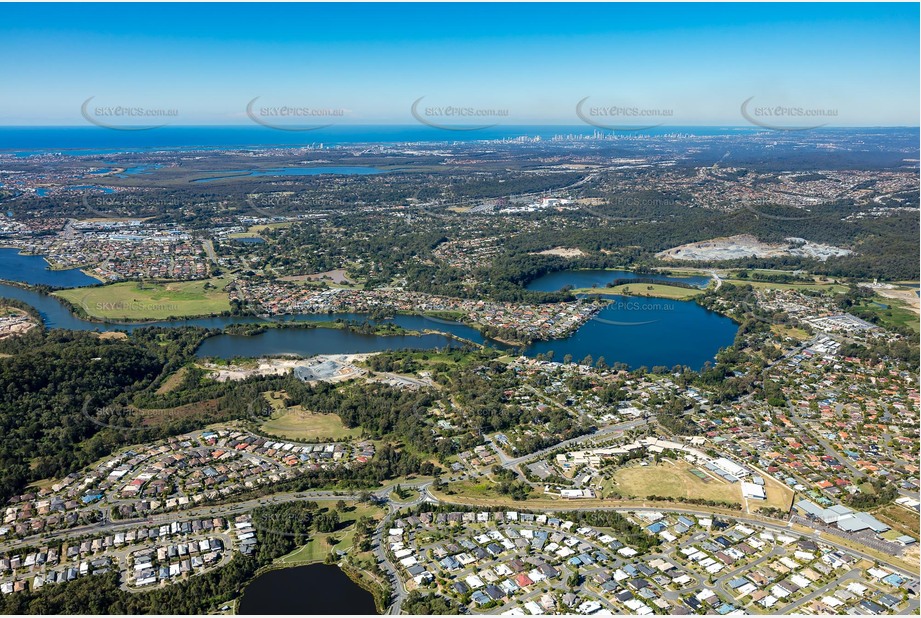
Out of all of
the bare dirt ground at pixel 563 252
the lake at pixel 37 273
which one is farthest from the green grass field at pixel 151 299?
the bare dirt ground at pixel 563 252

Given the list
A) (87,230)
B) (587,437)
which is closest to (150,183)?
(87,230)

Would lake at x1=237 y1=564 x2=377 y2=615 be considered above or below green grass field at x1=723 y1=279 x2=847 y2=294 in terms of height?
below

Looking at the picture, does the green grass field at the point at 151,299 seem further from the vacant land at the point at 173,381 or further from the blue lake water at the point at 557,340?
the vacant land at the point at 173,381

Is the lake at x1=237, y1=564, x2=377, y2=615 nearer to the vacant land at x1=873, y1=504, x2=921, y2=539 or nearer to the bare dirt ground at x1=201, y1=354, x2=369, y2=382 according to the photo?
the bare dirt ground at x1=201, y1=354, x2=369, y2=382

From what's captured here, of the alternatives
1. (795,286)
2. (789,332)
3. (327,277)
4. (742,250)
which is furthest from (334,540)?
(742,250)

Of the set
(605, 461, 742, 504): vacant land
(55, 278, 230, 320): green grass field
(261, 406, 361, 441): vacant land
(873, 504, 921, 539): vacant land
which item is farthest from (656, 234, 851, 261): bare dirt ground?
(261, 406, 361, 441): vacant land

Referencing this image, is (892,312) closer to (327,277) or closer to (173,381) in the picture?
(327,277)

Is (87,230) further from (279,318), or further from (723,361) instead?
(723,361)
